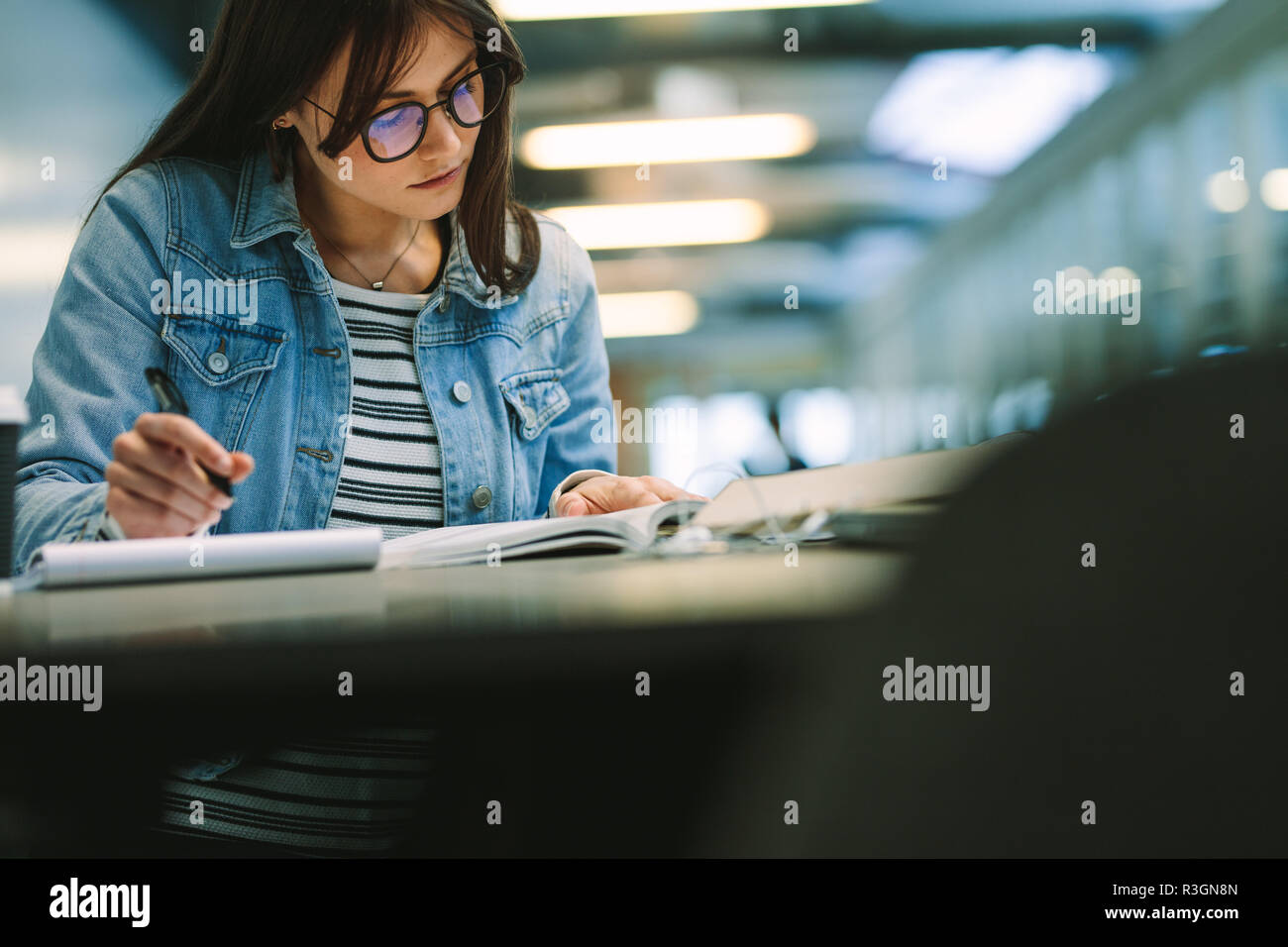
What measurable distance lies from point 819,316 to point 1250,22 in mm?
8469

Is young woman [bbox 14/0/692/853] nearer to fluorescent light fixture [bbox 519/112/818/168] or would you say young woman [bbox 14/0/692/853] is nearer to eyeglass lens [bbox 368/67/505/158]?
eyeglass lens [bbox 368/67/505/158]

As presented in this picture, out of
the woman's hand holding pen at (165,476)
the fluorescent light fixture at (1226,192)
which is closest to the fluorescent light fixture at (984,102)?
the fluorescent light fixture at (1226,192)

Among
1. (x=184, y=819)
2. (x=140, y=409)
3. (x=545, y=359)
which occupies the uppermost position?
(x=545, y=359)

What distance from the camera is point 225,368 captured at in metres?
1.09

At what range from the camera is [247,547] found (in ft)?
1.83

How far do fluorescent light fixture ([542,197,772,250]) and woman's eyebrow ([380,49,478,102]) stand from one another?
5447mm

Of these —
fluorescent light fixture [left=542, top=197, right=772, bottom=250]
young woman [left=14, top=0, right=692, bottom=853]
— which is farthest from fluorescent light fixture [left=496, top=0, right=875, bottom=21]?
young woman [left=14, top=0, right=692, bottom=853]

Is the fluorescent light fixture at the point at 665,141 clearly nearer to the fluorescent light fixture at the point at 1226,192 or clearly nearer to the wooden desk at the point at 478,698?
the fluorescent light fixture at the point at 1226,192

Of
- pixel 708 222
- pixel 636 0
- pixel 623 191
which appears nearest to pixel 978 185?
pixel 708 222

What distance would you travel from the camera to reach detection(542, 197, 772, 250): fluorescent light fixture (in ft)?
22.2

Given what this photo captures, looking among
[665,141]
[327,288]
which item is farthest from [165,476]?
[665,141]

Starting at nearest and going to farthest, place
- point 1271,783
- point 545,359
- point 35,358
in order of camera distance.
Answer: point 1271,783
point 35,358
point 545,359
